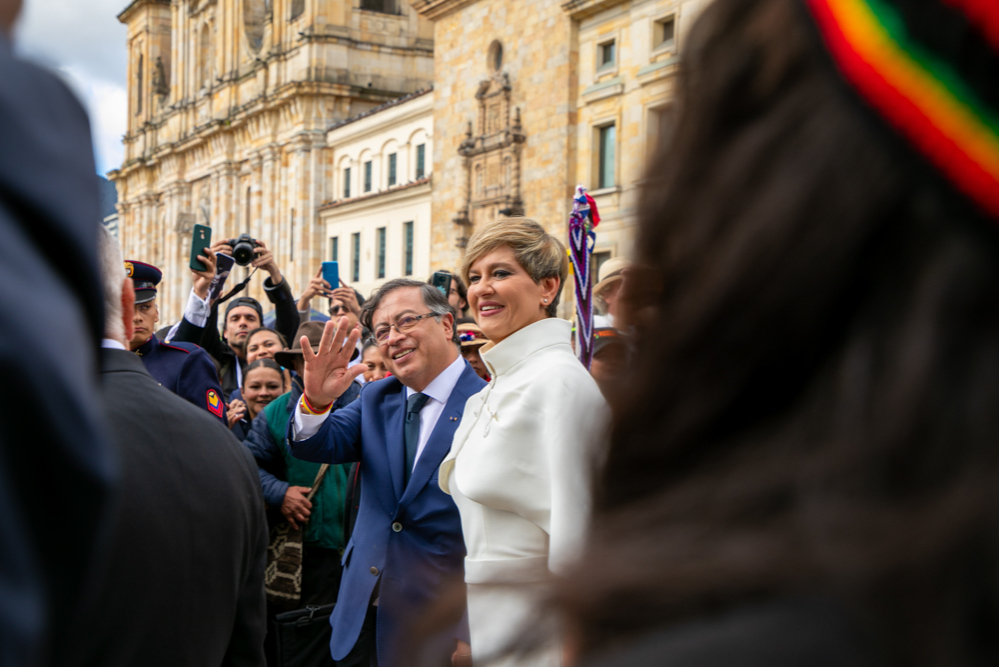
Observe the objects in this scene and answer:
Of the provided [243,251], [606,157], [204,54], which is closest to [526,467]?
[243,251]

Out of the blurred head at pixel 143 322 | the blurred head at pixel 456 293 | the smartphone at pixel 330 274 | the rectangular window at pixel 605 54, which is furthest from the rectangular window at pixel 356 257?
the blurred head at pixel 143 322

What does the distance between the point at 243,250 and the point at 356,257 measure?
29.0 meters

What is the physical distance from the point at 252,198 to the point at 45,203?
45175 millimetres

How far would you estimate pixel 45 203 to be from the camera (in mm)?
692

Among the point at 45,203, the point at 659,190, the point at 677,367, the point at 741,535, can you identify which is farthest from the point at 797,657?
the point at 45,203

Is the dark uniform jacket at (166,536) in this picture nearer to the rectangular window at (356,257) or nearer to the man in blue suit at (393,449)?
the man in blue suit at (393,449)

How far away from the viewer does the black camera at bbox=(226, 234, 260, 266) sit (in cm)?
768

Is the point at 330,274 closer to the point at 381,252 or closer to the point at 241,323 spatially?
the point at 241,323

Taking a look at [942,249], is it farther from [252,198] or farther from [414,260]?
[252,198]

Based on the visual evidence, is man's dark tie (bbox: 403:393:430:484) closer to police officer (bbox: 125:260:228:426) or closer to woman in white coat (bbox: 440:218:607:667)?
woman in white coat (bbox: 440:218:607:667)

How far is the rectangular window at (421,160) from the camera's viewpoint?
1278 inches

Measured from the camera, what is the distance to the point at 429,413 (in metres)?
4.17

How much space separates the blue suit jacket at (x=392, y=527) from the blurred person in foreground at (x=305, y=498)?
105 cm

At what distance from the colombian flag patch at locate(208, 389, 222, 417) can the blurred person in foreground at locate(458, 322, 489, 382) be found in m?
2.10
